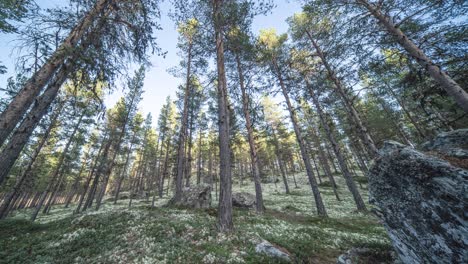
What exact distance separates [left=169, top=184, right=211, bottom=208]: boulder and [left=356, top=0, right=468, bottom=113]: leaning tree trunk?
14926 mm

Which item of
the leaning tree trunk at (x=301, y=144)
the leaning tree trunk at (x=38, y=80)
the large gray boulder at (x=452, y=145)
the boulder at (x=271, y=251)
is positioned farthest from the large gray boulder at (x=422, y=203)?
the leaning tree trunk at (x=38, y=80)

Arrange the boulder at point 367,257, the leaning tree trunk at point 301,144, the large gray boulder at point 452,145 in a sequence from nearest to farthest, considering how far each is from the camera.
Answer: the large gray boulder at point 452,145
the boulder at point 367,257
the leaning tree trunk at point 301,144

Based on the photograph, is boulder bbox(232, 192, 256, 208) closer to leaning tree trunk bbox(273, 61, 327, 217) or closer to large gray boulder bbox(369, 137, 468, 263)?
leaning tree trunk bbox(273, 61, 327, 217)

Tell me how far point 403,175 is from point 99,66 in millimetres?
9546

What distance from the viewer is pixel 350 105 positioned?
10.9m

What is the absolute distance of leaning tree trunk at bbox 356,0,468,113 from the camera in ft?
20.8

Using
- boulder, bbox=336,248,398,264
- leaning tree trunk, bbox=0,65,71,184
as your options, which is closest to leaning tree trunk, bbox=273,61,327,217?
boulder, bbox=336,248,398,264

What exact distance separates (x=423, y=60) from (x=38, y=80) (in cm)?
1398

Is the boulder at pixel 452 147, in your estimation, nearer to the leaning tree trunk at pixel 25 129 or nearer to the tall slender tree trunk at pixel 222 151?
the tall slender tree trunk at pixel 222 151

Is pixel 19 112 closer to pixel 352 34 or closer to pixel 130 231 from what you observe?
pixel 130 231

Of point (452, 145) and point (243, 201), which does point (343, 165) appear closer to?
point (243, 201)

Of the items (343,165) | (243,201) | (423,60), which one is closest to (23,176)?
(243,201)

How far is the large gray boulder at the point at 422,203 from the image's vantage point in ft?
9.59

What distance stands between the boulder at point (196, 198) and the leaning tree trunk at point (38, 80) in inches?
439
